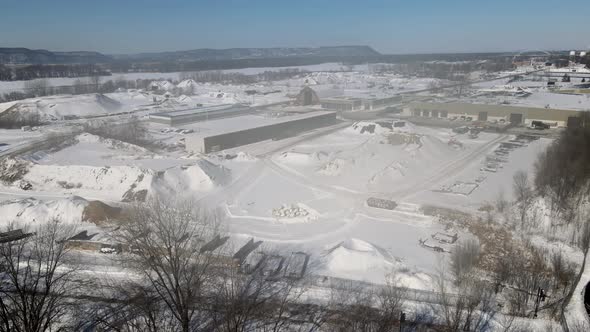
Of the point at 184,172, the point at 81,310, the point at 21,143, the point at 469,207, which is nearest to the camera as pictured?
the point at 81,310

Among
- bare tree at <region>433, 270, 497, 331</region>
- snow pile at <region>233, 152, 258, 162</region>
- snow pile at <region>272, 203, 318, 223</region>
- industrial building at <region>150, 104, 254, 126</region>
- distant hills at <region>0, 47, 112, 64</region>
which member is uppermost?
distant hills at <region>0, 47, 112, 64</region>

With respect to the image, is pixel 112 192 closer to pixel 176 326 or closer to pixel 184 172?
pixel 184 172

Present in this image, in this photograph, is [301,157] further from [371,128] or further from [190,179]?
[371,128]

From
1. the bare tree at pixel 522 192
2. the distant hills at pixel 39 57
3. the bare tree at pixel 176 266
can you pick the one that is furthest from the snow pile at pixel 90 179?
the distant hills at pixel 39 57

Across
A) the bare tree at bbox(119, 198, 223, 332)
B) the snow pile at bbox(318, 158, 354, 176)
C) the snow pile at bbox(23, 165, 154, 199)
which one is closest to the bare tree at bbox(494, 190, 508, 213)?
the snow pile at bbox(318, 158, 354, 176)

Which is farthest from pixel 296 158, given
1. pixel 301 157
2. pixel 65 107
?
pixel 65 107

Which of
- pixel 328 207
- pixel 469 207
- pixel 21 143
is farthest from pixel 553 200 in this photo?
pixel 21 143

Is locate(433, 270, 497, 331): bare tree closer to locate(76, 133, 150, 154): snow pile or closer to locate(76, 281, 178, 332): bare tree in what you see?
locate(76, 281, 178, 332): bare tree
